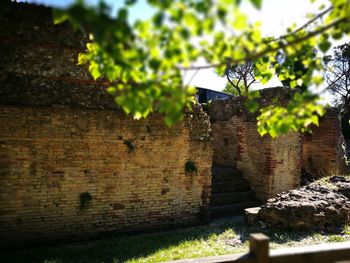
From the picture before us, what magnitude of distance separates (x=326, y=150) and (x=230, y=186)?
555 cm

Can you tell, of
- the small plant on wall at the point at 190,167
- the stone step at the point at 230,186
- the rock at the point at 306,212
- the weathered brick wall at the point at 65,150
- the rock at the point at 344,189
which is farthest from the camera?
the stone step at the point at 230,186

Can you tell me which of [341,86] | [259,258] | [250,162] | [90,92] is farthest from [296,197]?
[341,86]

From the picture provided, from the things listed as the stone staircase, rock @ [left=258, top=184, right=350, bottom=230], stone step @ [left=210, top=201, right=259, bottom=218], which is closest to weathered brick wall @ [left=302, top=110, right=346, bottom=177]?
the stone staircase

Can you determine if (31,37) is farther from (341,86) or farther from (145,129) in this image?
(341,86)

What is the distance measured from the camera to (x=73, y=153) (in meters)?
6.98

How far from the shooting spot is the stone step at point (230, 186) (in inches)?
405

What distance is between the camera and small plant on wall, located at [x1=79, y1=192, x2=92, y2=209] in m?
7.08

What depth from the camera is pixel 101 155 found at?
729 cm

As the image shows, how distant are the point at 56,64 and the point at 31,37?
29.7 inches

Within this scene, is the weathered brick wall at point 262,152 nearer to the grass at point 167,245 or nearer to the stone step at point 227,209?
the stone step at point 227,209

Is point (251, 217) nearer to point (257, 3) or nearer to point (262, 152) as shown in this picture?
point (262, 152)

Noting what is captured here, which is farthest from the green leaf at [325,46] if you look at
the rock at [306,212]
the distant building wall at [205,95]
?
the distant building wall at [205,95]

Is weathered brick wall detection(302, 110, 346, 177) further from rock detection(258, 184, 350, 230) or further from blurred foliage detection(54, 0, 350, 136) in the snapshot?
blurred foliage detection(54, 0, 350, 136)

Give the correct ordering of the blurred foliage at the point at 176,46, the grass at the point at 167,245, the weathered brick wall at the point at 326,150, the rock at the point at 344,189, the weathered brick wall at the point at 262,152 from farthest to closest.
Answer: the weathered brick wall at the point at 326,150, the weathered brick wall at the point at 262,152, the rock at the point at 344,189, the grass at the point at 167,245, the blurred foliage at the point at 176,46
